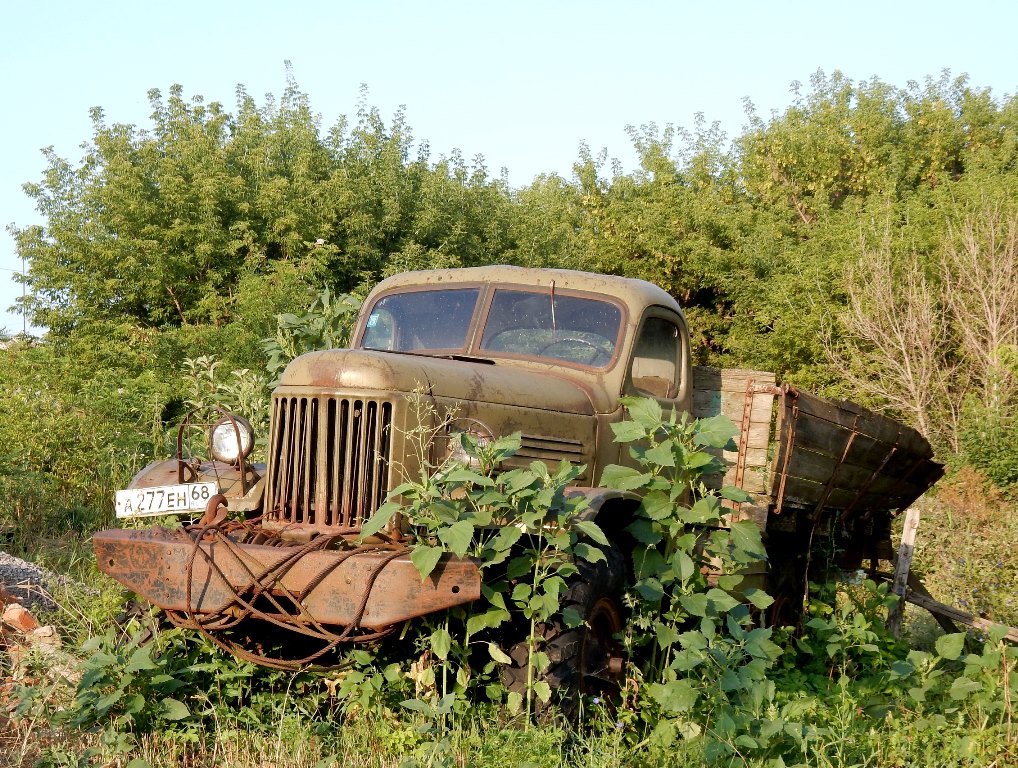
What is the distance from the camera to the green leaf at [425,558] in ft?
12.9

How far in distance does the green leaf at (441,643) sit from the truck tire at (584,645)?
36cm

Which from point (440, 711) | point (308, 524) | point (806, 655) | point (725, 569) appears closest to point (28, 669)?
point (308, 524)

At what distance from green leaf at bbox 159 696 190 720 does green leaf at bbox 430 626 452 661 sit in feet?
3.56

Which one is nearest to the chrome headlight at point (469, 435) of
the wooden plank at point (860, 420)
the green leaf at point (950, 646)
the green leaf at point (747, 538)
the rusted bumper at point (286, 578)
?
the rusted bumper at point (286, 578)

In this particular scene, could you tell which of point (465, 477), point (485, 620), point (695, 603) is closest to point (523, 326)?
point (695, 603)

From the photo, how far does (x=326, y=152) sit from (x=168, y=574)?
2261 cm

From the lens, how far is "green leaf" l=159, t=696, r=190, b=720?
438 centimetres

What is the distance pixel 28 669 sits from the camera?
5.24m

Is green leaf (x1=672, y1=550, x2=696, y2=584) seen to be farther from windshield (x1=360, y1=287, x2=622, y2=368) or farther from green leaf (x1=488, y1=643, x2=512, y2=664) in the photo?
windshield (x1=360, y1=287, x2=622, y2=368)

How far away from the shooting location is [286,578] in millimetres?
4211

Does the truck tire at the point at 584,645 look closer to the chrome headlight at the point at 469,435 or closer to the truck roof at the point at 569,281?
the chrome headlight at the point at 469,435

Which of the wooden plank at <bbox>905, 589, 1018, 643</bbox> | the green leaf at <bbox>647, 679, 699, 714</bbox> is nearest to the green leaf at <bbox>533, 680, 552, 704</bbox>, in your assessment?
the green leaf at <bbox>647, 679, 699, 714</bbox>

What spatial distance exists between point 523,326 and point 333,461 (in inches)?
69.7

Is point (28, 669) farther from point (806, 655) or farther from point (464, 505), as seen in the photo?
point (806, 655)
